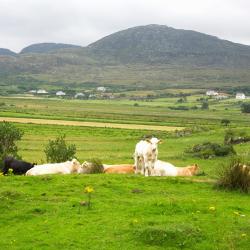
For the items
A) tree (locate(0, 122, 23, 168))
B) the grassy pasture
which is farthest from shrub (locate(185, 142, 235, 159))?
the grassy pasture

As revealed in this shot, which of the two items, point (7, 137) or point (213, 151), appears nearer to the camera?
point (7, 137)

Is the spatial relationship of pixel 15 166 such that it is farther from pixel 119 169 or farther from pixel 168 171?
pixel 168 171

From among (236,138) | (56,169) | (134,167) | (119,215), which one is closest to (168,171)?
(134,167)

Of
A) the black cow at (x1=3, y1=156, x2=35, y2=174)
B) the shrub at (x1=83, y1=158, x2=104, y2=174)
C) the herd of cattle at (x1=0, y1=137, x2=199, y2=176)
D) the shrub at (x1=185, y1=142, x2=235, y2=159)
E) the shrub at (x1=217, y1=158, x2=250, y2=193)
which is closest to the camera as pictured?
the shrub at (x1=217, y1=158, x2=250, y2=193)

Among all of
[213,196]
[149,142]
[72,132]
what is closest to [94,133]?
[72,132]

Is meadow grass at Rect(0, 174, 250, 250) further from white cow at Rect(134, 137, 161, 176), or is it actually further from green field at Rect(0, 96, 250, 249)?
white cow at Rect(134, 137, 161, 176)

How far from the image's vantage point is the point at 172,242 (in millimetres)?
12891

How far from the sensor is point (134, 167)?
25.4m

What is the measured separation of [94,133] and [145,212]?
2444 inches

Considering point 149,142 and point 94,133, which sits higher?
point 149,142

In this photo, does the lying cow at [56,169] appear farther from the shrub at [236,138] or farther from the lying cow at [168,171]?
the shrub at [236,138]

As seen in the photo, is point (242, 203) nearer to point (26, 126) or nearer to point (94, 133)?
point (94, 133)

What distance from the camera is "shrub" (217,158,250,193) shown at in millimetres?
18422

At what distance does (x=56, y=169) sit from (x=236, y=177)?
9.34m
